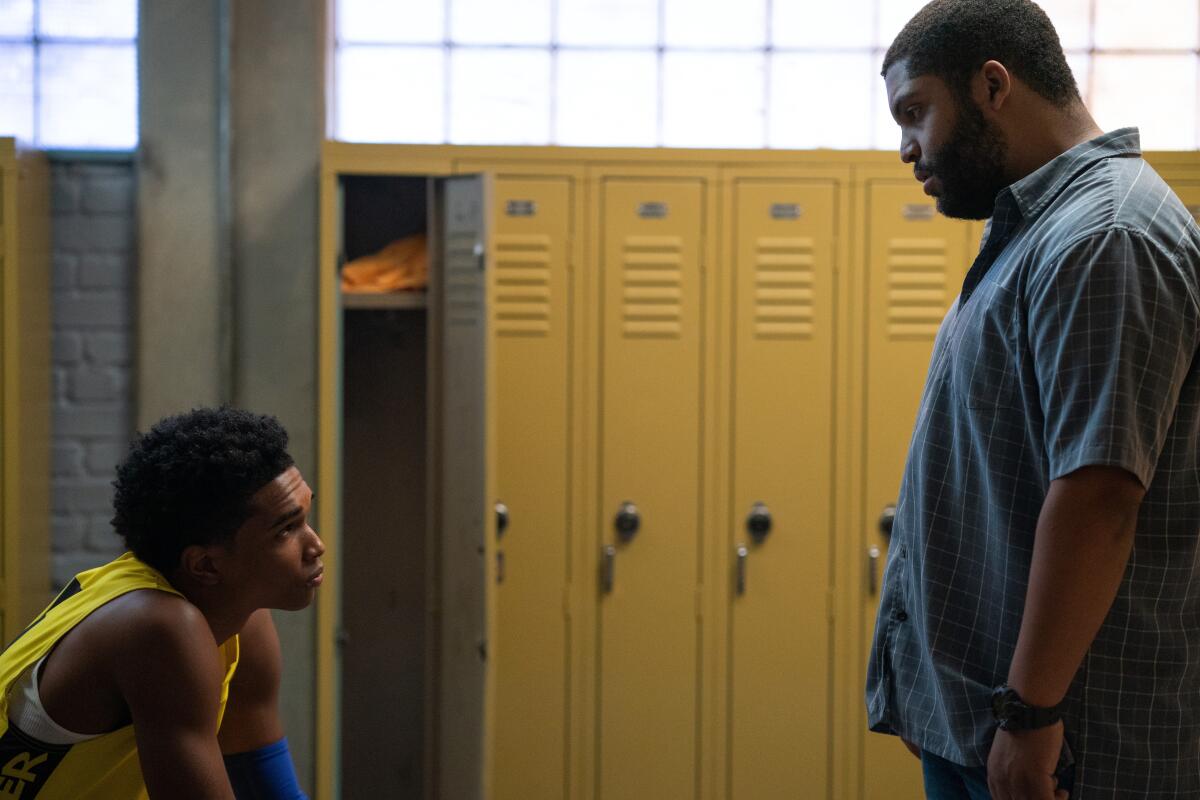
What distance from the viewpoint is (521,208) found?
3.26 metres

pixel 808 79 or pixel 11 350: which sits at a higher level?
pixel 808 79

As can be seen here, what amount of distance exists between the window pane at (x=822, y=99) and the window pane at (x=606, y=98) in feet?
1.42

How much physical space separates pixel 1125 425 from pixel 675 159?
Answer: 219cm

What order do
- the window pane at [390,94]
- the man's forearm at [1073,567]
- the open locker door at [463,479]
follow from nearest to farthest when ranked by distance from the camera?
the man's forearm at [1073,567] → the open locker door at [463,479] → the window pane at [390,94]

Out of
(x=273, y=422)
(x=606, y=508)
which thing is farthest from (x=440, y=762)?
(x=273, y=422)

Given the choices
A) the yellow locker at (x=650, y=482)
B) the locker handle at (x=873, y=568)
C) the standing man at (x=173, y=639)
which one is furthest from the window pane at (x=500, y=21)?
the standing man at (x=173, y=639)

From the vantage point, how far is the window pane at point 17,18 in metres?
3.68

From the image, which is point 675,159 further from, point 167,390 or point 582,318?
point 167,390

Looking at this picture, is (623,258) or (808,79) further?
(808,79)

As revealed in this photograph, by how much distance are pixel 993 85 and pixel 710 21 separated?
2.61 meters

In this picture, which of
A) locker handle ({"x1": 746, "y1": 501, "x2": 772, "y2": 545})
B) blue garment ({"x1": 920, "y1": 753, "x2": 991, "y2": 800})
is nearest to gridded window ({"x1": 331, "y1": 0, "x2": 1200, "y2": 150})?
locker handle ({"x1": 746, "y1": 501, "x2": 772, "y2": 545})

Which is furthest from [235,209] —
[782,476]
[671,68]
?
[782,476]

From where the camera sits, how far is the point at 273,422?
5.52ft

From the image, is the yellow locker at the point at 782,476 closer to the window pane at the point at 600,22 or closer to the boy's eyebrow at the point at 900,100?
the window pane at the point at 600,22
